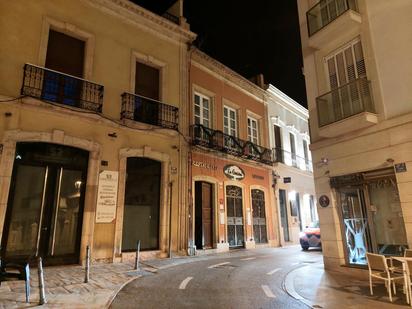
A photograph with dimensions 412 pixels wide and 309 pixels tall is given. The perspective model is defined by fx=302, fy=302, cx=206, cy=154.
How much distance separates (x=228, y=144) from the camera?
1509 centimetres

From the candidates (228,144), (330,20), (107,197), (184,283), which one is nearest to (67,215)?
(107,197)

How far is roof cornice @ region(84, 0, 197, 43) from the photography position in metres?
11.2

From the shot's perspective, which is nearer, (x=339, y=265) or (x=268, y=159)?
(x=339, y=265)

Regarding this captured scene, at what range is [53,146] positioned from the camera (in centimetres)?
902

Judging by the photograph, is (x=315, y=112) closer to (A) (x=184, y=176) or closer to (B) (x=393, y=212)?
(B) (x=393, y=212)

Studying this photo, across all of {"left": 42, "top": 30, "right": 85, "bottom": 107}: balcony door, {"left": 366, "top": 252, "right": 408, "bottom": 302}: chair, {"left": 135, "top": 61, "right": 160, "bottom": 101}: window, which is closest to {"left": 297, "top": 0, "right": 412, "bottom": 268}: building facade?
{"left": 366, "top": 252, "right": 408, "bottom": 302}: chair

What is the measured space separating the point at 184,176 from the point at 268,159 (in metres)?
6.76

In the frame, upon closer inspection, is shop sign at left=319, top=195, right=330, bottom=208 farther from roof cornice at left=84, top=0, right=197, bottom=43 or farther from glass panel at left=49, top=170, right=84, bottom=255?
roof cornice at left=84, top=0, right=197, bottom=43

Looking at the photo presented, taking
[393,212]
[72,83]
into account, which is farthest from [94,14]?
[393,212]

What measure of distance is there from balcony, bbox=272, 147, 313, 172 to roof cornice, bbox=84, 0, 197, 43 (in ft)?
→ 27.8

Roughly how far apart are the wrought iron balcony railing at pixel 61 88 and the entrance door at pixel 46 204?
1.48 metres

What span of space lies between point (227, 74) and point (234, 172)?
206 inches

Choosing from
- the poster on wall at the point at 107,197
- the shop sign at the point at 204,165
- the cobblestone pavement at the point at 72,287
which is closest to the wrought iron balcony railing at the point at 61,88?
the poster on wall at the point at 107,197

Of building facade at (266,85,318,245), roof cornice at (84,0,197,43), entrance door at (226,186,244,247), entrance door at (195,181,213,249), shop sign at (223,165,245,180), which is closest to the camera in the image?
roof cornice at (84,0,197,43)
